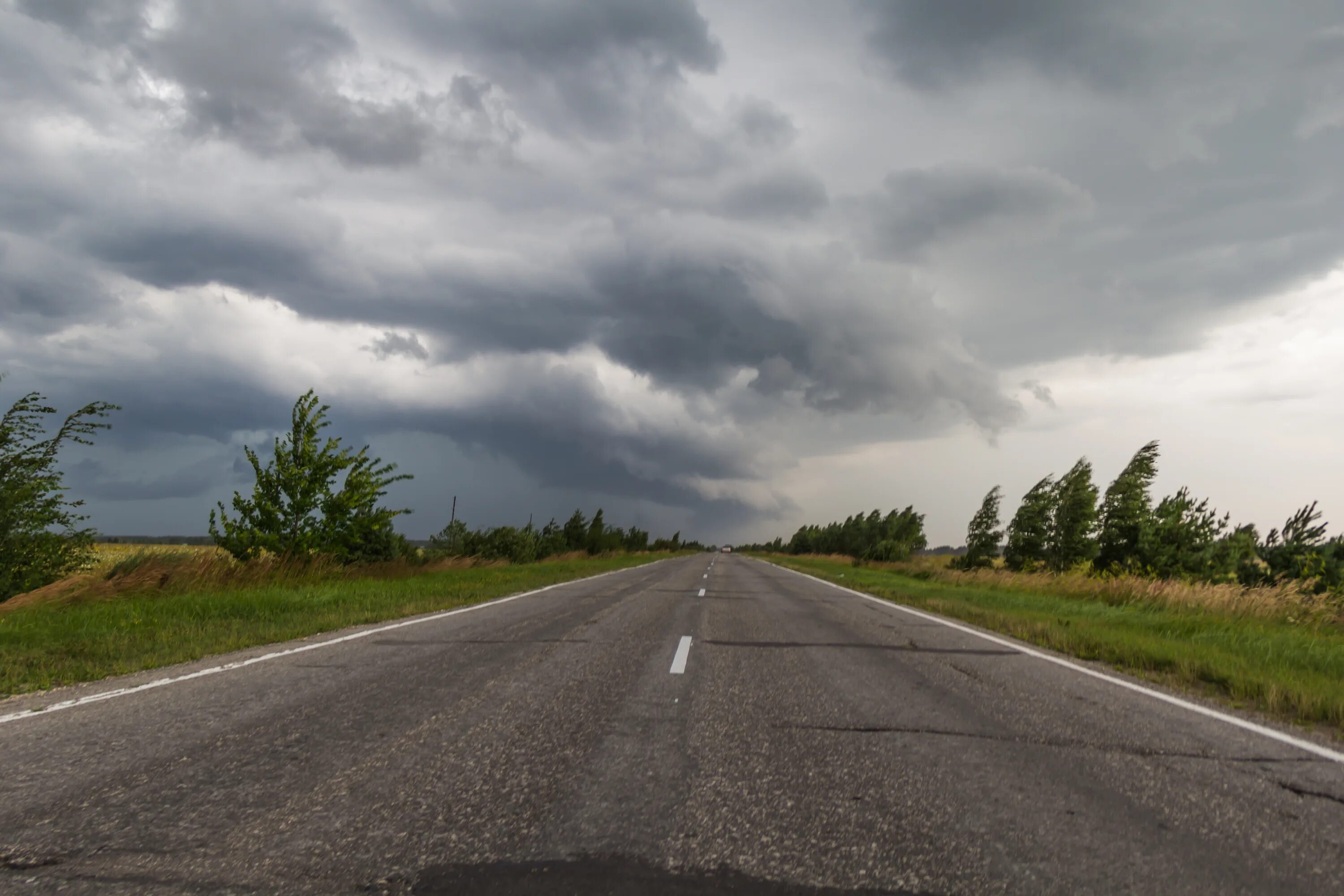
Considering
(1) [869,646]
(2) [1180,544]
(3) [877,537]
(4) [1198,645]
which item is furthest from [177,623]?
(3) [877,537]

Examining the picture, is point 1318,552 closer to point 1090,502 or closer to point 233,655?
point 1090,502

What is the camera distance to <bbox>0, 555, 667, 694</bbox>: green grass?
7.21 m

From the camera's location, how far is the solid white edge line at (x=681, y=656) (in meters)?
7.07

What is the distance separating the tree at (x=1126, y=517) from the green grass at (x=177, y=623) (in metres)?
23.6

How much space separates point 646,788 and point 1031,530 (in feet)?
114

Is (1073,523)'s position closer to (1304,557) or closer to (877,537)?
(1304,557)

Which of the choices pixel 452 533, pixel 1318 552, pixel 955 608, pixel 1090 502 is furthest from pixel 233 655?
pixel 1090 502

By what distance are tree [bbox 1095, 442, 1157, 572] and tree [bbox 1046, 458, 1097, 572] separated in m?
0.72

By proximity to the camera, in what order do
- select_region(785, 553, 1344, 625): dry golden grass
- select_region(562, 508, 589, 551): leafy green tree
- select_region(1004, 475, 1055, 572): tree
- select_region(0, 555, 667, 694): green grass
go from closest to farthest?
select_region(0, 555, 667, 694): green grass, select_region(785, 553, 1344, 625): dry golden grass, select_region(1004, 475, 1055, 572): tree, select_region(562, 508, 589, 551): leafy green tree

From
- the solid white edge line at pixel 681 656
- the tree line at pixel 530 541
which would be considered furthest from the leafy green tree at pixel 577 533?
the solid white edge line at pixel 681 656

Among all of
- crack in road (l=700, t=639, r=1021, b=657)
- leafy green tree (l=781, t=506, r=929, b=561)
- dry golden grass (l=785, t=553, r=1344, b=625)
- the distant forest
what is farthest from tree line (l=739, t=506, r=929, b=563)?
crack in road (l=700, t=639, r=1021, b=657)

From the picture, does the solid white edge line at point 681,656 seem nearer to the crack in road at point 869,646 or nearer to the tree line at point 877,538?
the crack in road at point 869,646

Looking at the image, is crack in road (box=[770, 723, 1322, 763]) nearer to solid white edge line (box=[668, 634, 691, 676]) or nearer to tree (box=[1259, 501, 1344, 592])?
solid white edge line (box=[668, 634, 691, 676])

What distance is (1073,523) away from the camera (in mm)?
30656
